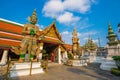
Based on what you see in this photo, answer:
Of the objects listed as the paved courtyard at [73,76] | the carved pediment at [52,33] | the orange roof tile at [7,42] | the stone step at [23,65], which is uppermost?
the carved pediment at [52,33]

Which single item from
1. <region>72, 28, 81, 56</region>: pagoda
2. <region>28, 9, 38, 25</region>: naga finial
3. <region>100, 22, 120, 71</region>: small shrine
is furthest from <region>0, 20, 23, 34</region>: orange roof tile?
<region>100, 22, 120, 71</region>: small shrine

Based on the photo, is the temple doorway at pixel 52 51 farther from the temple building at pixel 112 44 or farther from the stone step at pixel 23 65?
the stone step at pixel 23 65

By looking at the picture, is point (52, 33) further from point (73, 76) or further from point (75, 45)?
point (73, 76)

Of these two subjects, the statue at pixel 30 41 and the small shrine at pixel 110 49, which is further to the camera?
the small shrine at pixel 110 49

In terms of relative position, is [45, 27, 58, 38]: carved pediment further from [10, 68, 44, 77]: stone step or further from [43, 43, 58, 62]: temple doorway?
[10, 68, 44, 77]: stone step

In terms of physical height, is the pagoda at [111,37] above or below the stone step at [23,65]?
above

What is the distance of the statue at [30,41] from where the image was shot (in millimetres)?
7162

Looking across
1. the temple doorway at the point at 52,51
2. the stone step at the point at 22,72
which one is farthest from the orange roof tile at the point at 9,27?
the stone step at the point at 22,72

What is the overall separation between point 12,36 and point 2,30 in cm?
113

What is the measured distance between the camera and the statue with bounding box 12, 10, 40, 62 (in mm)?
7162

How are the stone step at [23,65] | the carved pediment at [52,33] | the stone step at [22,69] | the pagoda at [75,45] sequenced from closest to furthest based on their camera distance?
the stone step at [22,69] < the stone step at [23,65] < the pagoda at [75,45] < the carved pediment at [52,33]

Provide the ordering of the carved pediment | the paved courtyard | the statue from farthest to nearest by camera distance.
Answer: the carved pediment
the statue
the paved courtyard

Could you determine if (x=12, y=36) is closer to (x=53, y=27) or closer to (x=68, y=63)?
(x=53, y=27)

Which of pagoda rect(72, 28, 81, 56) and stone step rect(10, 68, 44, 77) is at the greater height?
pagoda rect(72, 28, 81, 56)
